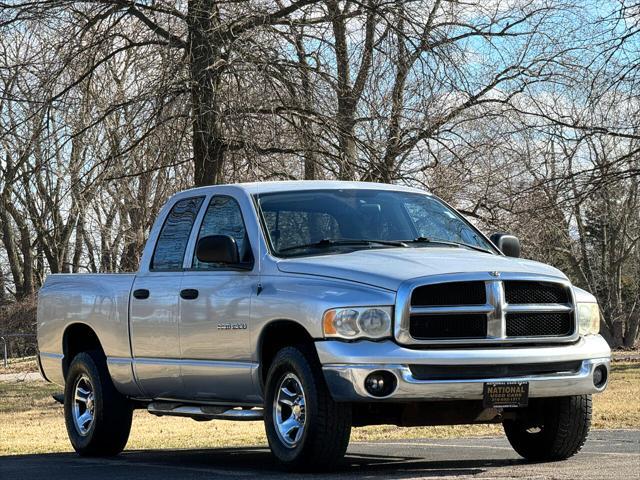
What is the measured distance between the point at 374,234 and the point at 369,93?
32.8 ft

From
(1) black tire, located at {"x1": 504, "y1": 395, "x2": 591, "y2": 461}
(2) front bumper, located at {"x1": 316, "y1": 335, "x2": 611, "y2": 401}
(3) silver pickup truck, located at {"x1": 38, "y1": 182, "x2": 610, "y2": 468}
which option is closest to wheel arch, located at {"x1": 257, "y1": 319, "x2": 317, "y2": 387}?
(3) silver pickup truck, located at {"x1": 38, "y1": 182, "x2": 610, "y2": 468}

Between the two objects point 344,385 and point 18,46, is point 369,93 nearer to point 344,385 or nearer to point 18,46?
point 18,46

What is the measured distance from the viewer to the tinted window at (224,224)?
9614 millimetres

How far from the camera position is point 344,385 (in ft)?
Result: 26.6

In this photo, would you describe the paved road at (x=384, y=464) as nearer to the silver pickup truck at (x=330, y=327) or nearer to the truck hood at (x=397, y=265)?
the silver pickup truck at (x=330, y=327)

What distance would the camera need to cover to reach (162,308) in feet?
33.5

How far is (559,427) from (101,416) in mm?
3957

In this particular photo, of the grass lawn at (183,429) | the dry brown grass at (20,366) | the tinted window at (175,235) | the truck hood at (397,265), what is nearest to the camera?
the truck hood at (397,265)

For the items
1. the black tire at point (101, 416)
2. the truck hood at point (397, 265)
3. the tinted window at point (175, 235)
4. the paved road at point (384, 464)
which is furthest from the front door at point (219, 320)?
the black tire at point (101, 416)

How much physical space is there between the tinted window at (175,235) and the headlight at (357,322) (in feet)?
7.77

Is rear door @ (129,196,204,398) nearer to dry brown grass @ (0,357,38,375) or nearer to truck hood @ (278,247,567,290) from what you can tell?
truck hood @ (278,247,567,290)

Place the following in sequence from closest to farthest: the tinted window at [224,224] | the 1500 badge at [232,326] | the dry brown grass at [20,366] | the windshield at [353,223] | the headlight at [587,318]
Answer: the headlight at [587,318] → the 1500 badge at [232,326] → the windshield at [353,223] → the tinted window at [224,224] → the dry brown grass at [20,366]

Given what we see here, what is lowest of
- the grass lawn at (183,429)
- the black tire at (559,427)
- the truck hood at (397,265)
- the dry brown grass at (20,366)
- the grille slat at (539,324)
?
the dry brown grass at (20,366)

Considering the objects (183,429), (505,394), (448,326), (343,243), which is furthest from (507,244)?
(183,429)
